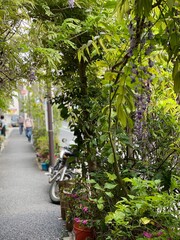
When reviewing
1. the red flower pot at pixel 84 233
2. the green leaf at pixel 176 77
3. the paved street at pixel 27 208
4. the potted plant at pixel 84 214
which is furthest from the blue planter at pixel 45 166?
the green leaf at pixel 176 77

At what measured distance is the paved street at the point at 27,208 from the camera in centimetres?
408

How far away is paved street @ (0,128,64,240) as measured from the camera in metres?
4.08

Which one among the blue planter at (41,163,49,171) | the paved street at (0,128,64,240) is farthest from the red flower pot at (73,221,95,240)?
the blue planter at (41,163,49,171)

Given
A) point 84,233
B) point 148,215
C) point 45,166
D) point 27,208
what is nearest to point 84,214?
point 84,233

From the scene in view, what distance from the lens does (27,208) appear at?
17.0 ft

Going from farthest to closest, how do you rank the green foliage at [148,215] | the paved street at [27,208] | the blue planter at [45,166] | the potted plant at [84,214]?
the blue planter at [45,166] → the paved street at [27,208] → the potted plant at [84,214] → the green foliage at [148,215]

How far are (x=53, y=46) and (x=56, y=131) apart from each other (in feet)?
23.9

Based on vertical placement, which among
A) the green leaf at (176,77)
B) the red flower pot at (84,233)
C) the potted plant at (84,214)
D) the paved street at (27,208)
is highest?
the green leaf at (176,77)

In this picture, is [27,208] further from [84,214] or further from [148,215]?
[148,215]

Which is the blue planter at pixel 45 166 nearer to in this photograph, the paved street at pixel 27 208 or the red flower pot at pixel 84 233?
the paved street at pixel 27 208

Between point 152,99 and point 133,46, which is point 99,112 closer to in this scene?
point 152,99

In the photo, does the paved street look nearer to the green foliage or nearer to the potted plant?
the potted plant

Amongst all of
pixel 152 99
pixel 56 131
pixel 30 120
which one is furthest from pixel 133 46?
pixel 30 120

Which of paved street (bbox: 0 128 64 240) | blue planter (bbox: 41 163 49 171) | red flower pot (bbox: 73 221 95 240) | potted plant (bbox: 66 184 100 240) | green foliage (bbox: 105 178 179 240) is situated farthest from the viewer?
blue planter (bbox: 41 163 49 171)
